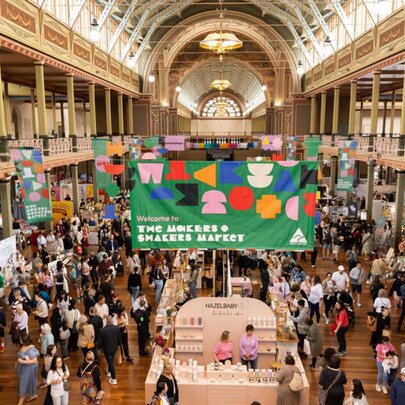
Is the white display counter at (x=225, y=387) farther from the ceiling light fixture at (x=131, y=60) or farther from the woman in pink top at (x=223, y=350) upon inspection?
the ceiling light fixture at (x=131, y=60)

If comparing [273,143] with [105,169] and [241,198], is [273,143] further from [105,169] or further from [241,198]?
[241,198]

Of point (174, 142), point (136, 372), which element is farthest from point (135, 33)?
point (136, 372)

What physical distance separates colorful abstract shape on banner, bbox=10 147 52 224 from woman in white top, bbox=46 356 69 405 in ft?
18.5

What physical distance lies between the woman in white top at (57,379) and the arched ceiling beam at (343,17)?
22.8 meters

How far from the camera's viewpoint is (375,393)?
8.73 m

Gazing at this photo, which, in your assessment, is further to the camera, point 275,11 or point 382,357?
point 275,11

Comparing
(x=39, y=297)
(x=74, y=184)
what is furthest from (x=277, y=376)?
(x=74, y=184)

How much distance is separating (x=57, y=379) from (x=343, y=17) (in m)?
24.3

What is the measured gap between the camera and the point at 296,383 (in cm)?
739

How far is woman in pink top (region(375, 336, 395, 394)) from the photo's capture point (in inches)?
333

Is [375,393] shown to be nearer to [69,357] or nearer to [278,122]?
[69,357]

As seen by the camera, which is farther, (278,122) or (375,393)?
(278,122)

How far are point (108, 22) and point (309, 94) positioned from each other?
16.7 metres

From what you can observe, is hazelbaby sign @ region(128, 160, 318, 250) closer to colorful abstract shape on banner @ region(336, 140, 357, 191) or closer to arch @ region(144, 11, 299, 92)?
colorful abstract shape on banner @ region(336, 140, 357, 191)
